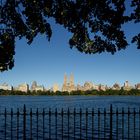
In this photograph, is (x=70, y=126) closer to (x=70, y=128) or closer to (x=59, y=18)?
(x=70, y=128)

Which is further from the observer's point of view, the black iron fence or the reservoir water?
the reservoir water

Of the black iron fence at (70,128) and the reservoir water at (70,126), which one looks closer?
the black iron fence at (70,128)

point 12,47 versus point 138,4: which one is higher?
point 138,4

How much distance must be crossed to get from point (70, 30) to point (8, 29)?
2.40 metres

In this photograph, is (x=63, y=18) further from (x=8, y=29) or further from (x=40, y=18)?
(x=8, y=29)

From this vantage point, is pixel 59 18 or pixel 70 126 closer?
pixel 59 18

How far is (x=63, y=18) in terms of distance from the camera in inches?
604

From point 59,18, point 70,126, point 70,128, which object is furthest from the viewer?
point 70,126

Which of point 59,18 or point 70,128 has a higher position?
point 59,18

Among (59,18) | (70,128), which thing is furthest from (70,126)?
(59,18)

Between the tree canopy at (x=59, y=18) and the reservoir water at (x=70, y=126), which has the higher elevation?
the tree canopy at (x=59, y=18)

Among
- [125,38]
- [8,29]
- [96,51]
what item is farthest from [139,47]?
[8,29]

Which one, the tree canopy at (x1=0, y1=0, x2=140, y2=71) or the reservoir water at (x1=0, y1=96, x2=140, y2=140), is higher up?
the tree canopy at (x1=0, y1=0, x2=140, y2=71)

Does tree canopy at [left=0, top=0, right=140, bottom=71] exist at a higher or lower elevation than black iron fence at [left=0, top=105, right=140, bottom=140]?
higher
